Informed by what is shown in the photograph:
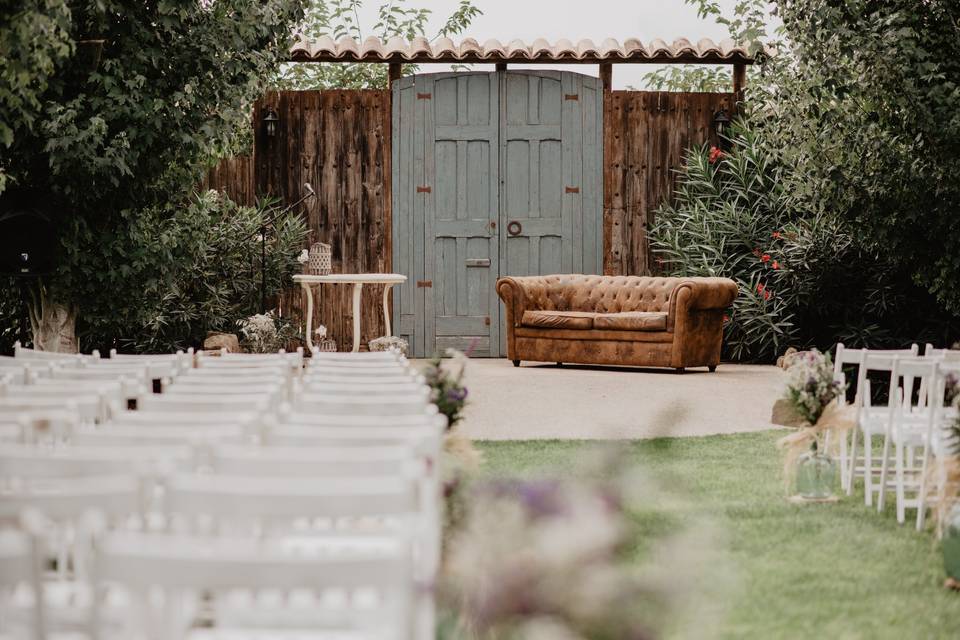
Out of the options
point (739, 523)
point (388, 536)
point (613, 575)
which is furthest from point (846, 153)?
point (613, 575)

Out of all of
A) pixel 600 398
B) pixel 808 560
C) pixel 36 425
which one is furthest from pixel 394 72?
pixel 36 425

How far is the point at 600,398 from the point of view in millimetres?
8086

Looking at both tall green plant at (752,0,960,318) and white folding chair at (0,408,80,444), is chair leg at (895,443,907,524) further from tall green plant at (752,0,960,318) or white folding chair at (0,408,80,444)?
tall green plant at (752,0,960,318)

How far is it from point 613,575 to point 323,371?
322 centimetres

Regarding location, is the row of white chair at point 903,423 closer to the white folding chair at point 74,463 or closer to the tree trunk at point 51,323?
the white folding chair at point 74,463

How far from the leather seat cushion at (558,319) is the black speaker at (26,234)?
4381 mm

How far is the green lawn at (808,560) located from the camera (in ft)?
10.6

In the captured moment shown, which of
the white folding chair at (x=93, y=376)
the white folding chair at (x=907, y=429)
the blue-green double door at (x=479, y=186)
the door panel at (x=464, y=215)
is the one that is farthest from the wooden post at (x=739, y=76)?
the white folding chair at (x=93, y=376)

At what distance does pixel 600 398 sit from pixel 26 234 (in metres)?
3.91

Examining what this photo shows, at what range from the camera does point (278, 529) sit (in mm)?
2303

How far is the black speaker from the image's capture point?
6992 mm

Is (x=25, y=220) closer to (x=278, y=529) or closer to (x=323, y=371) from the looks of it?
(x=323, y=371)

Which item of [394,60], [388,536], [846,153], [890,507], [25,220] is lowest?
[890,507]

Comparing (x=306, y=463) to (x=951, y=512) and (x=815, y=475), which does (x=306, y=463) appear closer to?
(x=951, y=512)
